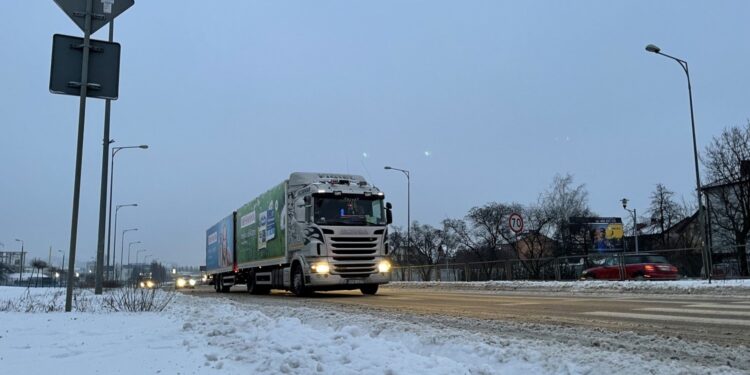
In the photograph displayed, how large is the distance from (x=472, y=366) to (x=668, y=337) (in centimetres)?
339

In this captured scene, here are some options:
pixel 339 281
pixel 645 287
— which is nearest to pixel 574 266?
pixel 645 287

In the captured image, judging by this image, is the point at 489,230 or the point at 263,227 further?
the point at 489,230

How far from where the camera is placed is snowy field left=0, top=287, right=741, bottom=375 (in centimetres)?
493

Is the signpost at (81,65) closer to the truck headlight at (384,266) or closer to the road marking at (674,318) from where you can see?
the road marking at (674,318)

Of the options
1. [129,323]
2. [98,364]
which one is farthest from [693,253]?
[98,364]

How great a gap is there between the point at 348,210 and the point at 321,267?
2.00 m

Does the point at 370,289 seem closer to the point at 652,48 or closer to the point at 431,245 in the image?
the point at 652,48

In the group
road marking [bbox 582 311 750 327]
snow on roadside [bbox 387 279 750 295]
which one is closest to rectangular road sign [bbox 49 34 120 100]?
road marking [bbox 582 311 750 327]

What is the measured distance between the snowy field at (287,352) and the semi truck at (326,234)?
9.24 m

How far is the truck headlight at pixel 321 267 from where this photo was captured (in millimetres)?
17172

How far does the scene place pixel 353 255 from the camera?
17641mm

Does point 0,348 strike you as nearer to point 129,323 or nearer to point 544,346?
point 129,323

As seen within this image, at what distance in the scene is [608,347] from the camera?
243 inches

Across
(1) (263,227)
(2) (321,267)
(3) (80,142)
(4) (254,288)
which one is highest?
(3) (80,142)
